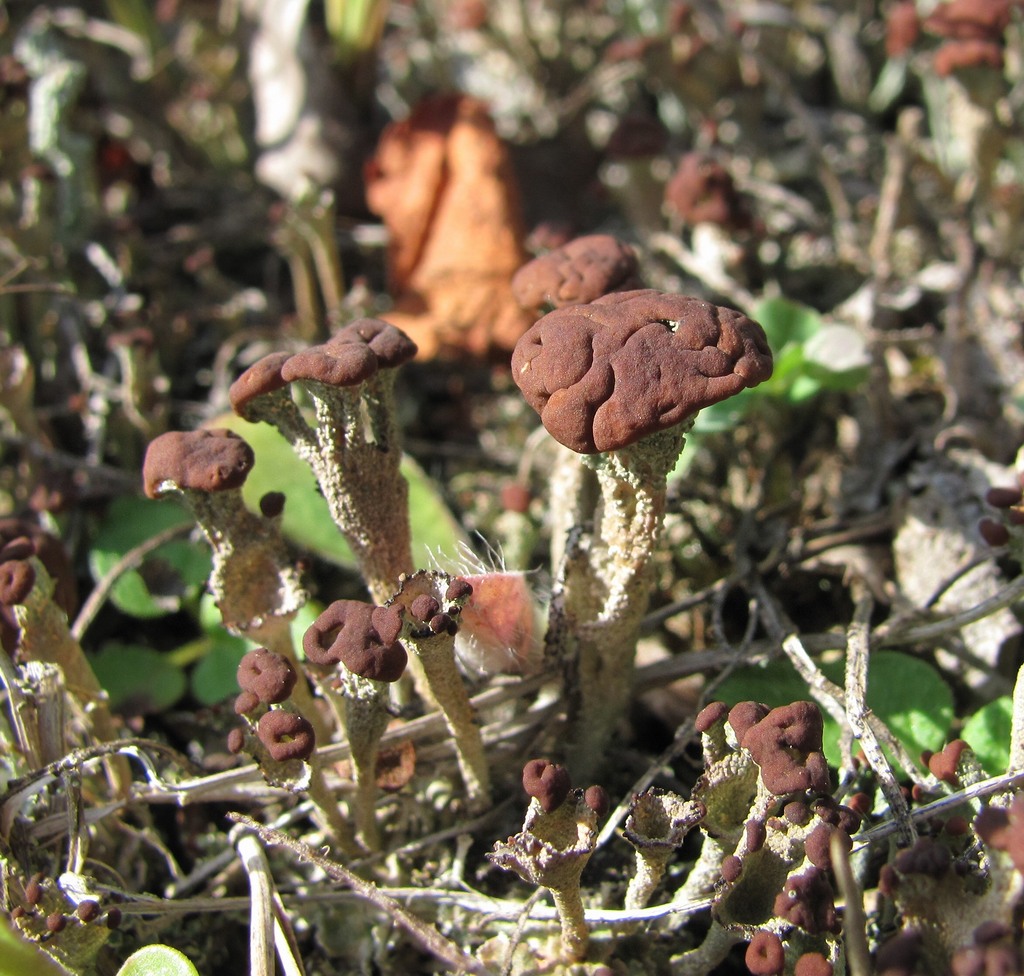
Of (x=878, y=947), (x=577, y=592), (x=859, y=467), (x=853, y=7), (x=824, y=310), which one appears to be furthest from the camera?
(x=853, y=7)

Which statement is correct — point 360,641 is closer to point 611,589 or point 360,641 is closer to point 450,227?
point 611,589

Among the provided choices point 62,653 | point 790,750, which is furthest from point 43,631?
point 790,750

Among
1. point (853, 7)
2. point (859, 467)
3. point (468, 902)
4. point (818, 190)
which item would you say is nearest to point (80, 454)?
point (468, 902)

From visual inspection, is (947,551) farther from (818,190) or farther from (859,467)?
(818,190)

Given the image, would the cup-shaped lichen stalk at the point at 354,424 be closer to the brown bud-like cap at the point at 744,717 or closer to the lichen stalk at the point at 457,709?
the lichen stalk at the point at 457,709

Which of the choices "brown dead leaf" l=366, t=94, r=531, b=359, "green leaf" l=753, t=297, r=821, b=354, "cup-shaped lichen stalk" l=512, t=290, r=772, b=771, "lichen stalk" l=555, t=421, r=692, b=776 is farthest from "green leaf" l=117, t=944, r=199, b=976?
"green leaf" l=753, t=297, r=821, b=354

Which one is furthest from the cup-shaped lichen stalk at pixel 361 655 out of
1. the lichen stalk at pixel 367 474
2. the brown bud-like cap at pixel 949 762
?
the brown bud-like cap at pixel 949 762
